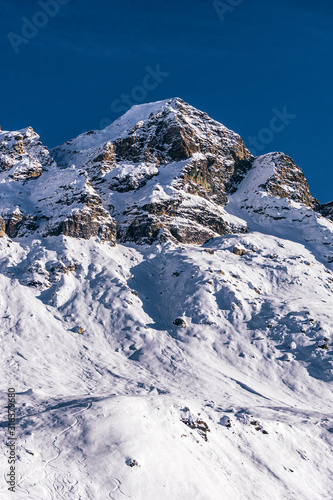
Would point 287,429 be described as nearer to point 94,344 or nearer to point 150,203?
point 94,344

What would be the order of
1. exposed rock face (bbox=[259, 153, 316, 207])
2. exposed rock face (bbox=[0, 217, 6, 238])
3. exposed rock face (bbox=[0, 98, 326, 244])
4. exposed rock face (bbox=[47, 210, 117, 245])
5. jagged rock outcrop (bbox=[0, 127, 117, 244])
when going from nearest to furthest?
1. exposed rock face (bbox=[0, 217, 6, 238])
2. exposed rock face (bbox=[47, 210, 117, 245])
3. jagged rock outcrop (bbox=[0, 127, 117, 244])
4. exposed rock face (bbox=[0, 98, 326, 244])
5. exposed rock face (bbox=[259, 153, 316, 207])

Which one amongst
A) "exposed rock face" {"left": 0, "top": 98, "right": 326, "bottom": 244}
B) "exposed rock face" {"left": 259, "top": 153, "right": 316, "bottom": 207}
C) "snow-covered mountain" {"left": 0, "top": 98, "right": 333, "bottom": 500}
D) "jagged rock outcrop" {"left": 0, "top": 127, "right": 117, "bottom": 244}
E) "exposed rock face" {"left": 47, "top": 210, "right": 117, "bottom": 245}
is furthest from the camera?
"exposed rock face" {"left": 259, "top": 153, "right": 316, "bottom": 207}

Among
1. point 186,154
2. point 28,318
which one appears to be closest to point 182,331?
point 28,318

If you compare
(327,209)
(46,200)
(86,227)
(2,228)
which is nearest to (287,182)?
(327,209)

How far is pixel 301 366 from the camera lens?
213 ft

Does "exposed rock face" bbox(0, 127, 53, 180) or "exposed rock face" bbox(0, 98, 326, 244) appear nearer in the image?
"exposed rock face" bbox(0, 98, 326, 244)

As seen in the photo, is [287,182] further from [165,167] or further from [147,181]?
[147,181]

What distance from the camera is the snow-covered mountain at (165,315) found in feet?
132

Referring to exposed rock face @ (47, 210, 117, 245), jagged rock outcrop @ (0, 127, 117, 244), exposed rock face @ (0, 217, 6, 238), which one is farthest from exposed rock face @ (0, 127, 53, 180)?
exposed rock face @ (47, 210, 117, 245)

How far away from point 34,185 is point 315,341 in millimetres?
61102

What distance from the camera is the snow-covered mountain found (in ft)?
132

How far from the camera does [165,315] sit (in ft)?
246

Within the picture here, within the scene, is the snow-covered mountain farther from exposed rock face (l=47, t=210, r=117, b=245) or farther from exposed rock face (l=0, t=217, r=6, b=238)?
exposed rock face (l=0, t=217, r=6, b=238)

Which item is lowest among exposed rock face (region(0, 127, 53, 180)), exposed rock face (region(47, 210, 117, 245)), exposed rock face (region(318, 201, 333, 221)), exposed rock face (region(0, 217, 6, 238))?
exposed rock face (region(0, 217, 6, 238))
